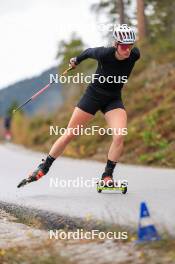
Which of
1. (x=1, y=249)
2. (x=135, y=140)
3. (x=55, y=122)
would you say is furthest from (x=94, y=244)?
(x=55, y=122)

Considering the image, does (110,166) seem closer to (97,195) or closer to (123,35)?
(97,195)

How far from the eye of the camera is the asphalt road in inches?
281

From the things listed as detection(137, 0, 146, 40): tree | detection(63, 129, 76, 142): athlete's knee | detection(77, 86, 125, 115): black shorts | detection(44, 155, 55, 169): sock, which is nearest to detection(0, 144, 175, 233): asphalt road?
detection(44, 155, 55, 169): sock

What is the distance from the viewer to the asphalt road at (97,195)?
715cm

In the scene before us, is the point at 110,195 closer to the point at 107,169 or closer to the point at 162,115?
the point at 107,169

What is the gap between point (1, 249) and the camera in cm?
573

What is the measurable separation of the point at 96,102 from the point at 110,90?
0.23m

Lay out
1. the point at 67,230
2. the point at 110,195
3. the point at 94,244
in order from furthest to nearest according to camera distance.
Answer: the point at 110,195 < the point at 67,230 < the point at 94,244

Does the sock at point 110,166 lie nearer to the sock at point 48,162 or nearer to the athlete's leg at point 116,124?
the athlete's leg at point 116,124

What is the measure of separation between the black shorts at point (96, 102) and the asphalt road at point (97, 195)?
1068 mm

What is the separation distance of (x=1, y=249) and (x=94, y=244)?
30.3 inches

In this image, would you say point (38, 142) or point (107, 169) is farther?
point (38, 142)

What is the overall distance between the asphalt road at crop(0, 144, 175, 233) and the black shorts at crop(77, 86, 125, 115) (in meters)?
1.07

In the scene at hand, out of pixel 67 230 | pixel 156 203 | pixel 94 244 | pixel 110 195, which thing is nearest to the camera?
pixel 94 244
